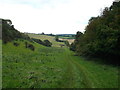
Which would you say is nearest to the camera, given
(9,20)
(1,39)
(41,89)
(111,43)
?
(41,89)

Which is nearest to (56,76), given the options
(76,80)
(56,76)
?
(56,76)

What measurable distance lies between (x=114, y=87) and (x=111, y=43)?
15.6 meters

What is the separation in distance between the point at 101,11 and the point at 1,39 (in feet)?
207

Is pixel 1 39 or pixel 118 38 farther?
pixel 1 39

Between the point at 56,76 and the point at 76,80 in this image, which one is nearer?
the point at 76,80

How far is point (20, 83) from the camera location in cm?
1384

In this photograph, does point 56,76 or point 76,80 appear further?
point 56,76

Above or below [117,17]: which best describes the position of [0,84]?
below

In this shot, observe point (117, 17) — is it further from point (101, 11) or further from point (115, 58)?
point (101, 11)

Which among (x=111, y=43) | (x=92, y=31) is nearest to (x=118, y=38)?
(x=111, y=43)

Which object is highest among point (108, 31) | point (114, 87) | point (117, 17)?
point (117, 17)

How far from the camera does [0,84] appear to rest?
13086 millimetres

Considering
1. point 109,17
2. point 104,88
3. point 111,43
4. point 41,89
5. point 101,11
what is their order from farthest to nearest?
point 101,11
point 109,17
point 111,43
point 104,88
point 41,89

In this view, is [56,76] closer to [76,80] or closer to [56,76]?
[56,76]
